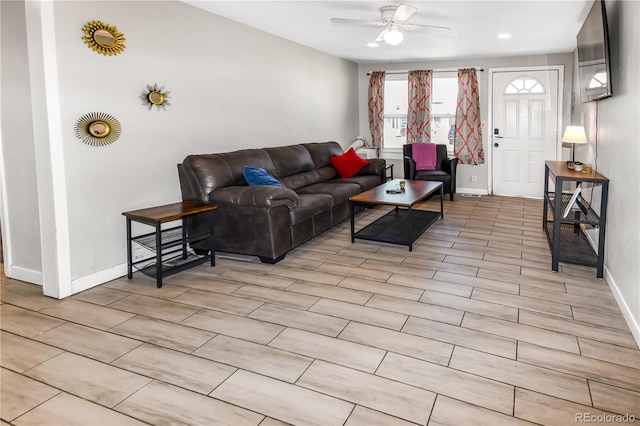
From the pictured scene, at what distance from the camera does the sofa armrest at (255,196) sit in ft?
12.5

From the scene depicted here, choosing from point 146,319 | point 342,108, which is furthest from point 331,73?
point 146,319

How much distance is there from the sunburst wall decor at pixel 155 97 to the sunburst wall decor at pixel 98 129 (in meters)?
0.36

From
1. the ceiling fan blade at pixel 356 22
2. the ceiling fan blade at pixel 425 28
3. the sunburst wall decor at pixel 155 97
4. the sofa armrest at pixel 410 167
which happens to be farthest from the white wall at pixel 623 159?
the sunburst wall decor at pixel 155 97

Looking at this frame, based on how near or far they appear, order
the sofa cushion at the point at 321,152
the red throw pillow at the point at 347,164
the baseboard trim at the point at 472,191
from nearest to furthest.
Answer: the sofa cushion at the point at 321,152 → the red throw pillow at the point at 347,164 → the baseboard trim at the point at 472,191

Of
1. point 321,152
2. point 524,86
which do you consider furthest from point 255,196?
point 524,86

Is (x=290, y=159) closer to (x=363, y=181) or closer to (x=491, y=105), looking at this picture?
(x=363, y=181)

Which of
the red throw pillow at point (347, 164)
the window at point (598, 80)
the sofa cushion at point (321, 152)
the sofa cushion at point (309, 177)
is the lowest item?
the sofa cushion at point (309, 177)

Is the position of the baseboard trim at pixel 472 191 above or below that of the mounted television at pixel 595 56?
below

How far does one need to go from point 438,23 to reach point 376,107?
125 inches

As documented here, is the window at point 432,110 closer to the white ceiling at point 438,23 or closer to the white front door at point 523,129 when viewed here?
the white front door at point 523,129

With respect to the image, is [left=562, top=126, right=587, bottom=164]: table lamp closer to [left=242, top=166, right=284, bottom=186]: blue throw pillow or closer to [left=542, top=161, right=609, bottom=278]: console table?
[left=542, top=161, right=609, bottom=278]: console table

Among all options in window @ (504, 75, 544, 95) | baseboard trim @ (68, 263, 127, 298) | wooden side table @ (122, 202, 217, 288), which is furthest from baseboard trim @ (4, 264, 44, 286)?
window @ (504, 75, 544, 95)

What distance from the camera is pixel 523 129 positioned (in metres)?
7.17

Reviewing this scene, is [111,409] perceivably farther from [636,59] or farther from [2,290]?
[636,59]
